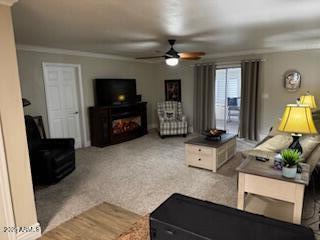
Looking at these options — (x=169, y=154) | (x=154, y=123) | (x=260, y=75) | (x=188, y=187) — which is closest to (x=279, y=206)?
(x=188, y=187)

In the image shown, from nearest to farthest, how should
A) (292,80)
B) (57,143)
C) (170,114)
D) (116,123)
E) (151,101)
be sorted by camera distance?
(57,143) < (292,80) < (116,123) < (170,114) < (151,101)

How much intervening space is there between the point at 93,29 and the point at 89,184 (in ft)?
7.77

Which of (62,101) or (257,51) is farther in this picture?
(257,51)

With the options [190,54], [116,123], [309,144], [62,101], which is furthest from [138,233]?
[116,123]

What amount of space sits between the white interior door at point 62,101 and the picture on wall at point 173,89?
3.00 m

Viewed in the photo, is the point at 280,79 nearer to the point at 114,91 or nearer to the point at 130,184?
the point at 114,91

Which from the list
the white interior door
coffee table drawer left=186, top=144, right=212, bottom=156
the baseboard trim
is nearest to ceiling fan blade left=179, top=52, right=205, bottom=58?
coffee table drawer left=186, top=144, right=212, bottom=156

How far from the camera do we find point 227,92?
650 cm

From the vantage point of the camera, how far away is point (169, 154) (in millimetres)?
4918

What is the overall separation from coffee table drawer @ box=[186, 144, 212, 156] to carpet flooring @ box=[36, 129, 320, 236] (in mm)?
316

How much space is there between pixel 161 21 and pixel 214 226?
2457 mm

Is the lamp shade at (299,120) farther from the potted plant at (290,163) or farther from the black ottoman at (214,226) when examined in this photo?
the black ottoman at (214,226)

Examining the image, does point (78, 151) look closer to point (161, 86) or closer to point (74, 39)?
point (74, 39)

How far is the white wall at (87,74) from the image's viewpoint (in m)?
4.47
